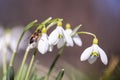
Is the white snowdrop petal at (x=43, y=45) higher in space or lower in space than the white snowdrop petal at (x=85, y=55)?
higher

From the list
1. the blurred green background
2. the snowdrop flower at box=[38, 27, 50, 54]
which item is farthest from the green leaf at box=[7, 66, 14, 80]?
the blurred green background

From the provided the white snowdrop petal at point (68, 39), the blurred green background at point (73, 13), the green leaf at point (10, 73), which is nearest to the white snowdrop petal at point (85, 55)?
the white snowdrop petal at point (68, 39)

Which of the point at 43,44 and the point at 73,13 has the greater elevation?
the point at 73,13

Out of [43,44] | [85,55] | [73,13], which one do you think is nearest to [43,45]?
[43,44]

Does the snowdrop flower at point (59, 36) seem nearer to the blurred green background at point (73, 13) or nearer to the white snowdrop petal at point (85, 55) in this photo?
the white snowdrop petal at point (85, 55)

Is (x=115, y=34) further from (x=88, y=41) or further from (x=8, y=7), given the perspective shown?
(x=8, y=7)

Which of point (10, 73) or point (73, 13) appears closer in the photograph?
point (10, 73)

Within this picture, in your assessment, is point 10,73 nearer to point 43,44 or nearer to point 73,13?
point 43,44

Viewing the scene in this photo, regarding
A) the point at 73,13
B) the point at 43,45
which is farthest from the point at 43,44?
the point at 73,13
